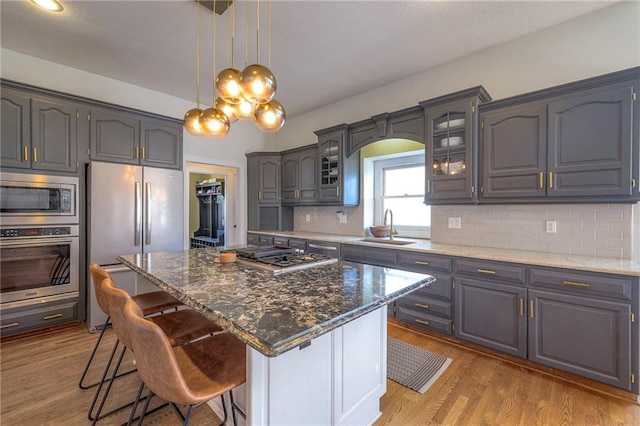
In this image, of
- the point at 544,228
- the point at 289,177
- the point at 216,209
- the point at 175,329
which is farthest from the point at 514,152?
the point at 216,209

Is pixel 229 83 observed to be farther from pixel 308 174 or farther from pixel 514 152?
pixel 308 174

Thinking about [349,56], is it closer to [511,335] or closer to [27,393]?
[511,335]

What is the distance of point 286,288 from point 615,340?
7.41 ft

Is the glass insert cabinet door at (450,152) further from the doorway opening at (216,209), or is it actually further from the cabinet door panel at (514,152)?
the doorway opening at (216,209)

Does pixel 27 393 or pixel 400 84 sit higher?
pixel 400 84

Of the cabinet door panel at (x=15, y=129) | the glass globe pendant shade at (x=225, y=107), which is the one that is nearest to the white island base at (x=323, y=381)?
the glass globe pendant shade at (x=225, y=107)

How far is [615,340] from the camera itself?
1904 mm

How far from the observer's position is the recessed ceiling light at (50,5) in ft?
7.51

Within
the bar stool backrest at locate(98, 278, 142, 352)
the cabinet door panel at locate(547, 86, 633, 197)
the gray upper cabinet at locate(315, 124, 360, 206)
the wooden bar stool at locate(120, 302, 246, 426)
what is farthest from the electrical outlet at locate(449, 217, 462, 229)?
the bar stool backrest at locate(98, 278, 142, 352)

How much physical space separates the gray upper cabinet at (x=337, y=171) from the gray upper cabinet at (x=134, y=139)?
191 centimetres

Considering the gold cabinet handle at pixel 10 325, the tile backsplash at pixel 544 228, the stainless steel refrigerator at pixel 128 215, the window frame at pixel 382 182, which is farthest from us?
the window frame at pixel 382 182

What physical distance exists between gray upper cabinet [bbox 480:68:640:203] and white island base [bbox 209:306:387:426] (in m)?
1.80

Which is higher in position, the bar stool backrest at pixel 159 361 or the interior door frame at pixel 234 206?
the interior door frame at pixel 234 206

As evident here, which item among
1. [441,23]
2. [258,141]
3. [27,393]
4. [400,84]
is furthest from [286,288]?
[258,141]
